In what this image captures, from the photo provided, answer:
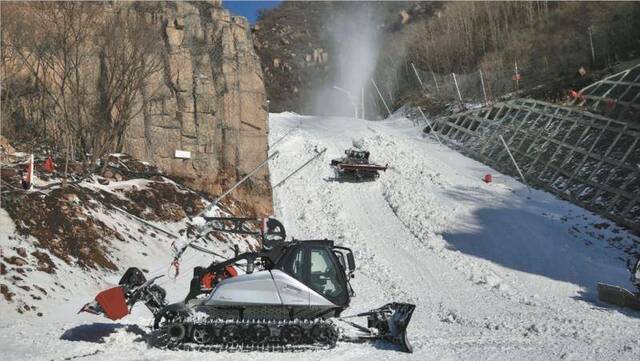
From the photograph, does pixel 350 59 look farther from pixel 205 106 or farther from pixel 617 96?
pixel 205 106

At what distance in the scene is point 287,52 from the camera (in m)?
82.8

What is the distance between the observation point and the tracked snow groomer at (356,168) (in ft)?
83.5

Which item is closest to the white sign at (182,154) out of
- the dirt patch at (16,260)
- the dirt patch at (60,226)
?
the dirt patch at (60,226)

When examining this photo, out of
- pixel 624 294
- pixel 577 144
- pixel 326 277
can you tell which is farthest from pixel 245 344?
pixel 577 144

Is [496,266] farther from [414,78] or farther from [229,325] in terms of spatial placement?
[414,78]

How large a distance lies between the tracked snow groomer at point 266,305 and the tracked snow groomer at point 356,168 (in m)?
16.3

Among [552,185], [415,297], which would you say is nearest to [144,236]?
[415,297]

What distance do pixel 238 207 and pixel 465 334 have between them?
38.7ft

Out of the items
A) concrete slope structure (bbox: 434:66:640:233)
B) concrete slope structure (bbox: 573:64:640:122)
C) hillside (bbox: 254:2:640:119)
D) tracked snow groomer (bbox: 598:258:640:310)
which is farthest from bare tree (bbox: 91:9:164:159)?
hillside (bbox: 254:2:640:119)

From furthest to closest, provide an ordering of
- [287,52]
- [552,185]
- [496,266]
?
[287,52], [552,185], [496,266]

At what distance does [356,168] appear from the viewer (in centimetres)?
2542

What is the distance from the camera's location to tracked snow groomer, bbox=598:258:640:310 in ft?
39.9

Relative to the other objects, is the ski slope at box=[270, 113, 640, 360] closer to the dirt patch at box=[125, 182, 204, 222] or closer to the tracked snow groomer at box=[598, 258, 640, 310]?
the tracked snow groomer at box=[598, 258, 640, 310]

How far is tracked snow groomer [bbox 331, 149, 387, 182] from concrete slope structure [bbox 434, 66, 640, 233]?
5.34 metres
